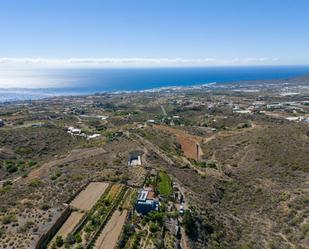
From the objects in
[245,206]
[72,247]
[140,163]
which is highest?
[72,247]

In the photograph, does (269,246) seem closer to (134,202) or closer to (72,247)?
(134,202)

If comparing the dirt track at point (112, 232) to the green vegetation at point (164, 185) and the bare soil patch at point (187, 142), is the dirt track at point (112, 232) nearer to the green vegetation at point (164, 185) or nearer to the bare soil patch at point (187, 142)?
the green vegetation at point (164, 185)

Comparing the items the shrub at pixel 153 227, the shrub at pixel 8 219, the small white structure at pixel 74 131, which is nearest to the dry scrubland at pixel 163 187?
the shrub at pixel 8 219

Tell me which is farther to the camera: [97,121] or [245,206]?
[97,121]

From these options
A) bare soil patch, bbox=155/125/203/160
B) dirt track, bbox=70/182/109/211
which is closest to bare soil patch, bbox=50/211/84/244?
dirt track, bbox=70/182/109/211

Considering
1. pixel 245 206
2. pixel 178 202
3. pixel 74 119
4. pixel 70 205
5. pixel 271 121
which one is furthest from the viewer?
pixel 74 119

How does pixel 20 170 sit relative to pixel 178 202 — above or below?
below

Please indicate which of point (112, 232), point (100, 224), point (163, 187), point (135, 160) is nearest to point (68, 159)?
point (135, 160)

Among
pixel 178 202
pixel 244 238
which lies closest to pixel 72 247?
pixel 178 202
